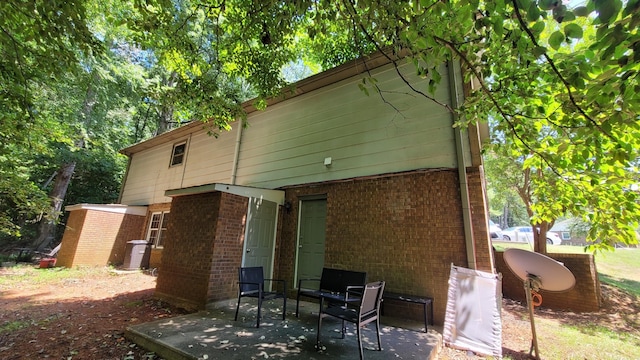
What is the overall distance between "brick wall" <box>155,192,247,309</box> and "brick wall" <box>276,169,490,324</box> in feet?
7.36

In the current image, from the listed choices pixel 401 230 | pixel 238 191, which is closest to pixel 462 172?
pixel 401 230

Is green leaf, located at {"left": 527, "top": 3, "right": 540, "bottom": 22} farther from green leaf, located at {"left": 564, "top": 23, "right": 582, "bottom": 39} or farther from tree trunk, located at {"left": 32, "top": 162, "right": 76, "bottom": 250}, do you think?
tree trunk, located at {"left": 32, "top": 162, "right": 76, "bottom": 250}

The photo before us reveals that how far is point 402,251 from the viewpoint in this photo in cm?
545

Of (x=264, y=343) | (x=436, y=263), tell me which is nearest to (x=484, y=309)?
(x=436, y=263)

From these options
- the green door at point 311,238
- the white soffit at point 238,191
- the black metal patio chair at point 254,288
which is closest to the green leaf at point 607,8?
the black metal patio chair at point 254,288

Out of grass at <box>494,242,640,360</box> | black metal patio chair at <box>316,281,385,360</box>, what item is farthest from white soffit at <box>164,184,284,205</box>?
grass at <box>494,242,640,360</box>

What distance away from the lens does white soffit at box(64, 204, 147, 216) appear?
11130mm

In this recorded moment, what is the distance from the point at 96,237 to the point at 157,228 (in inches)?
91.9

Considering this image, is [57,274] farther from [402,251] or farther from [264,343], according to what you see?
[402,251]

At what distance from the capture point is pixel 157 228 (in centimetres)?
1151

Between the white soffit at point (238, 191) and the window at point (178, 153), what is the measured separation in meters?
5.13

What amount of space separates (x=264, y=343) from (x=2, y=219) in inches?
290

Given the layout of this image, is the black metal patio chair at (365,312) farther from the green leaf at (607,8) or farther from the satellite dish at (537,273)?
the green leaf at (607,8)

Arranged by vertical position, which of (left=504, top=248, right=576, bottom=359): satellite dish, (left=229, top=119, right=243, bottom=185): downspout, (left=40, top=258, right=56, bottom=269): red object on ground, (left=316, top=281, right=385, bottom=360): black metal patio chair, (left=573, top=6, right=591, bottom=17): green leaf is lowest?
(left=40, top=258, right=56, bottom=269): red object on ground
